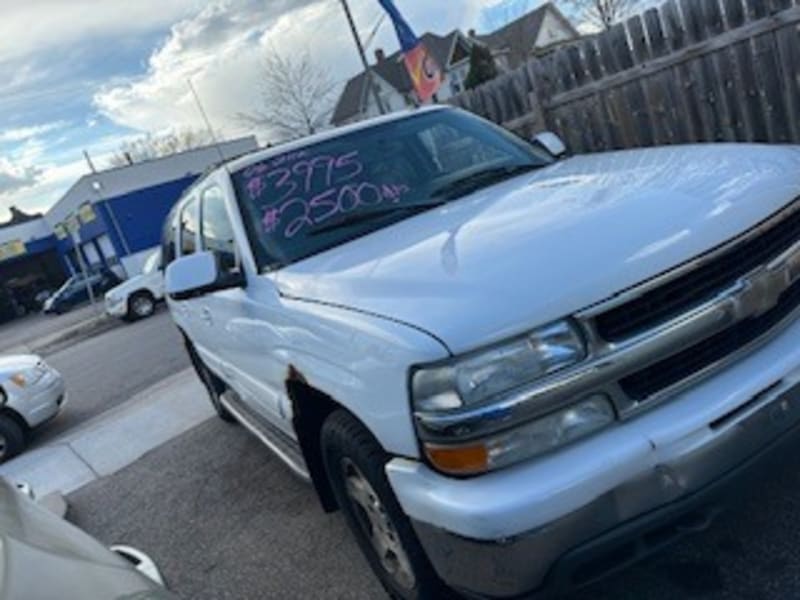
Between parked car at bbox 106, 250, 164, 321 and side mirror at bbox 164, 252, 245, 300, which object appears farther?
parked car at bbox 106, 250, 164, 321

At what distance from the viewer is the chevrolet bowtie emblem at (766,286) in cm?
231

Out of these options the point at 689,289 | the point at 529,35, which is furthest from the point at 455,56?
the point at 689,289

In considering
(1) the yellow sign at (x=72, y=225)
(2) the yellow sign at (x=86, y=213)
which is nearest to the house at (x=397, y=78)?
(2) the yellow sign at (x=86, y=213)

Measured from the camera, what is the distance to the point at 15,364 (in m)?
8.49

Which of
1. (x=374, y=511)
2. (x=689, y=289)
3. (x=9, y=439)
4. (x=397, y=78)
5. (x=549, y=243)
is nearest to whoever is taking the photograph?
(x=689, y=289)

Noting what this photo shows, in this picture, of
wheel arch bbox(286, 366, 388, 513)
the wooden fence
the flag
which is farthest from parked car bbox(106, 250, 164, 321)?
wheel arch bbox(286, 366, 388, 513)

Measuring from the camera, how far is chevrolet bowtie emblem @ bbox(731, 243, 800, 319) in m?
2.31

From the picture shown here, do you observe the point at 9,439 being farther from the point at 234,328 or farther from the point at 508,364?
the point at 508,364

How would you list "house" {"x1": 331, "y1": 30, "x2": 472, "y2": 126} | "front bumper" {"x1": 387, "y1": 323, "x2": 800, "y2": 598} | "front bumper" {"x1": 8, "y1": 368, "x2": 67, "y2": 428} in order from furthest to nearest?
"house" {"x1": 331, "y1": 30, "x2": 472, "y2": 126} → "front bumper" {"x1": 8, "y1": 368, "x2": 67, "y2": 428} → "front bumper" {"x1": 387, "y1": 323, "x2": 800, "y2": 598}

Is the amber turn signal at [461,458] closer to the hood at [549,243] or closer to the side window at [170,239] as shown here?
the hood at [549,243]

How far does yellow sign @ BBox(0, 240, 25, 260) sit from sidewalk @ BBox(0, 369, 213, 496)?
47004mm

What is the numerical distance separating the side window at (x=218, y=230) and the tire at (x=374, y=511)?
1.20m

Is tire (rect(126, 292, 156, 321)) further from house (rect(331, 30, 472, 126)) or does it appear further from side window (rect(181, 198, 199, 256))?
house (rect(331, 30, 472, 126))

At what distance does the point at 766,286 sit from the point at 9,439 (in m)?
7.67
